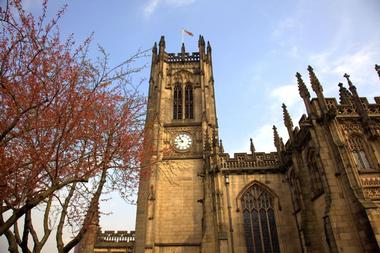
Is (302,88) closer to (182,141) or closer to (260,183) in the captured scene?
(260,183)

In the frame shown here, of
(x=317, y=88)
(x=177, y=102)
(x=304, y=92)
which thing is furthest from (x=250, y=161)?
(x=177, y=102)

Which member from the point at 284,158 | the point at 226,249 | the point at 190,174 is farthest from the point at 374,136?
the point at 190,174

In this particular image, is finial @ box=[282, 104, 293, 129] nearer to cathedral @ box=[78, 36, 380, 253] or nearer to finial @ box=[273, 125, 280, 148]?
cathedral @ box=[78, 36, 380, 253]

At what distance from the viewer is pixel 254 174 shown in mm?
20516

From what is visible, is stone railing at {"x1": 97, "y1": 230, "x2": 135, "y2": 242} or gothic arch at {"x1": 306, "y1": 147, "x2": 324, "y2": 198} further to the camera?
stone railing at {"x1": 97, "y1": 230, "x2": 135, "y2": 242}

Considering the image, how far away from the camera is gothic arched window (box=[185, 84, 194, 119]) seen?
2820cm

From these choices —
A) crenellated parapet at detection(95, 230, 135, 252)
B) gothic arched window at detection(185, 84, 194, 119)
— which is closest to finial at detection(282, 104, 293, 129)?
gothic arched window at detection(185, 84, 194, 119)

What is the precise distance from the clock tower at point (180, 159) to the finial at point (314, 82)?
889 cm

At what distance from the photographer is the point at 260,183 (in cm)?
2011

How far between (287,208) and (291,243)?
7.85 ft

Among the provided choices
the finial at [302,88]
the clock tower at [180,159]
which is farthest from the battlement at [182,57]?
the finial at [302,88]

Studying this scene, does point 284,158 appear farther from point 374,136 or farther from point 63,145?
point 63,145

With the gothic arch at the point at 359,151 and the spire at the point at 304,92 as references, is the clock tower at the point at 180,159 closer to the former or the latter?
the spire at the point at 304,92

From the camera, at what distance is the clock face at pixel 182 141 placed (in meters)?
25.1
